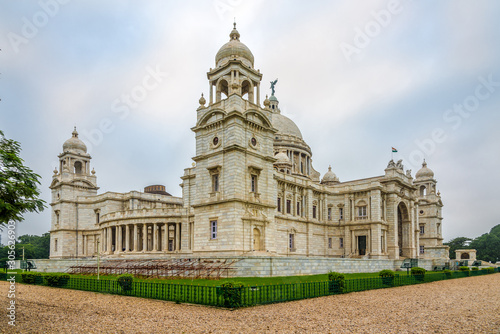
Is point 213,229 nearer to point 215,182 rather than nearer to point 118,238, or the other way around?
point 215,182

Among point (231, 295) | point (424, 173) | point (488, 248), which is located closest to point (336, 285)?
point (231, 295)

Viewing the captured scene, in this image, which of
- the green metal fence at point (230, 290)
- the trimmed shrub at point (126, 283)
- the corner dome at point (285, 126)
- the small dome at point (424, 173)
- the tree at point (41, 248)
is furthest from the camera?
the tree at point (41, 248)

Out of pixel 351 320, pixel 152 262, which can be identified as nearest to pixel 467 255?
pixel 152 262

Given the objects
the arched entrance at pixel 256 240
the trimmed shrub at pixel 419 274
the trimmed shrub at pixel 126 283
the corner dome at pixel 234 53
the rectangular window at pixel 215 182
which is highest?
the corner dome at pixel 234 53

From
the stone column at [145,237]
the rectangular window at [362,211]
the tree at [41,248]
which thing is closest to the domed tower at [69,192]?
the stone column at [145,237]

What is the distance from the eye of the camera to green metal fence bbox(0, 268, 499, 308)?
1638cm

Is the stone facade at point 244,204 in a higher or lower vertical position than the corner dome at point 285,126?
lower

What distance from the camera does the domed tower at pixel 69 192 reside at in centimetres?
6059

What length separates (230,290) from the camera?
16.2 meters

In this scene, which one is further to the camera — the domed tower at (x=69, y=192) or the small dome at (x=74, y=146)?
the small dome at (x=74, y=146)

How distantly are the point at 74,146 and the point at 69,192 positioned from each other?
781cm

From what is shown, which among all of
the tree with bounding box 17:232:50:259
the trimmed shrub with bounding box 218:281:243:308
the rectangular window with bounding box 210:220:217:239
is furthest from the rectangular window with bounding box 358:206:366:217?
the tree with bounding box 17:232:50:259

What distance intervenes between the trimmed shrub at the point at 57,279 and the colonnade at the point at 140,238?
22.1 metres

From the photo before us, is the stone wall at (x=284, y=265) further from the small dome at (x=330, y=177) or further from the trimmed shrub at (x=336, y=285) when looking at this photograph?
the small dome at (x=330, y=177)
